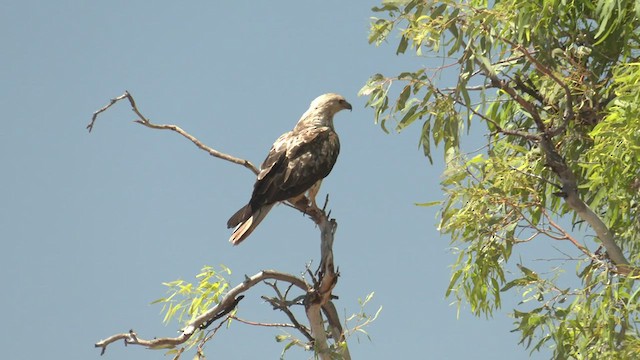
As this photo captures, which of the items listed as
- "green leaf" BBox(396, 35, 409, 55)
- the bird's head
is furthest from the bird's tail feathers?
"green leaf" BBox(396, 35, 409, 55)

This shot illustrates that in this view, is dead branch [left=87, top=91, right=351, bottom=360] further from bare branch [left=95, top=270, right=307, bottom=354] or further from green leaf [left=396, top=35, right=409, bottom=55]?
green leaf [left=396, top=35, right=409, bottom=55]

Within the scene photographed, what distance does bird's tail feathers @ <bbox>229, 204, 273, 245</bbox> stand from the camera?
6.62m

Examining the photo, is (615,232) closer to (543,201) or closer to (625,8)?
(543,201)

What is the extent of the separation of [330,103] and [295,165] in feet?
2.82

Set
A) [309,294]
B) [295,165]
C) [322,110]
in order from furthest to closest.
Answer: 1. [322,110]
2. [295,165]
3. [309,294]

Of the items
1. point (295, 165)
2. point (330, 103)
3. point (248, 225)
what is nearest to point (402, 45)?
point (330, 103)

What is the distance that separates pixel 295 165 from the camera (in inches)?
275

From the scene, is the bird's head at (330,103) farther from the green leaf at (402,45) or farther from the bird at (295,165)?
the green leaf at (402,45)

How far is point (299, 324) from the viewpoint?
6.67m

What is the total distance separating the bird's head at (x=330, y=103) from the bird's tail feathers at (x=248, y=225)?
1126 mm

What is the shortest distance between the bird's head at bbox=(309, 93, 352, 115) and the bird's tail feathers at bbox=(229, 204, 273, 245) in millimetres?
1126

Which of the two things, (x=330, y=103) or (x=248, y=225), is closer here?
(x=248, y=225)

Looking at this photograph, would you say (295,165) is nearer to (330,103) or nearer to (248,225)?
(248,225)

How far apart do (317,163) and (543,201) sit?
8.11 ft
